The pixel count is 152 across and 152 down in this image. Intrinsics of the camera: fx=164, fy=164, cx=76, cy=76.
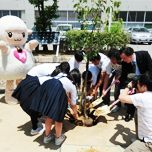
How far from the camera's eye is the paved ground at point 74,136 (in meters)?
2.28

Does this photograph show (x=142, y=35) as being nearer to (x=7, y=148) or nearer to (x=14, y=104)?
(x=14, y=104)

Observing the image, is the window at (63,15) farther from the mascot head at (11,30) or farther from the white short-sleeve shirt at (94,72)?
the white short-sleeve shirt at (94,72)

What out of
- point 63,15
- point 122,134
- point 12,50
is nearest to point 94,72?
point 122,134

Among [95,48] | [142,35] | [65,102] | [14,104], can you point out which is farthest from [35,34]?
[142,35]

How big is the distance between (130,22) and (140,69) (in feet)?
50.2

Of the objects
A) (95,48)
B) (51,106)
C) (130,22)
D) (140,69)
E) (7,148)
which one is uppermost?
(130,22)

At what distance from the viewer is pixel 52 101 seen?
6.86 feet

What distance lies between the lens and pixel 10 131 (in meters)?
2.63

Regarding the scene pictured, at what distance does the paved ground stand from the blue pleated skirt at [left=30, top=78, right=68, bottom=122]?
533mm

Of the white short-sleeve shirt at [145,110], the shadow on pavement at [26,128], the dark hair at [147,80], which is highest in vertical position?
the dark hair at [147,80]

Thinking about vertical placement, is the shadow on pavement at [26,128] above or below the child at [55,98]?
below

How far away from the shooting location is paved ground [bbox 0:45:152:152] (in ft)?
7.47

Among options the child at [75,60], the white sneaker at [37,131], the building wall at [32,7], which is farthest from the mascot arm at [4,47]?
the building wall at [32,7]

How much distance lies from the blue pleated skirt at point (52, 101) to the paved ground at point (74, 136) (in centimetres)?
53
